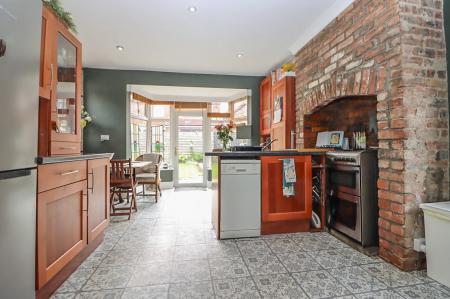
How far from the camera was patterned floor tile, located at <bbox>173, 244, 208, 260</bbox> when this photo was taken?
1.96 meters

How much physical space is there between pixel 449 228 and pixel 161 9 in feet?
10.9

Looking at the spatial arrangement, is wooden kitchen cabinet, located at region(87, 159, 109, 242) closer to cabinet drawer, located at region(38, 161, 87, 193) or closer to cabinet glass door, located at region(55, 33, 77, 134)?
cabinet drawer, located at region(38, 161, 87, 193)

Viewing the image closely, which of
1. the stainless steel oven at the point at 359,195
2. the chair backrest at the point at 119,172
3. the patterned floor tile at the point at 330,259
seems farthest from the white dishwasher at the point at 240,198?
the chair backrest at the point at 119,172

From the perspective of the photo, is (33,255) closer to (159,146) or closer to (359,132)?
(359,132)

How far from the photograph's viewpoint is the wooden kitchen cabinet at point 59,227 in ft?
4.37

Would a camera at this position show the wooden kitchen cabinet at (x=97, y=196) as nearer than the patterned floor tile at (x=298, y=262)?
No

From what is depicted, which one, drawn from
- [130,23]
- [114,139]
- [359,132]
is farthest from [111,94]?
[359,132]

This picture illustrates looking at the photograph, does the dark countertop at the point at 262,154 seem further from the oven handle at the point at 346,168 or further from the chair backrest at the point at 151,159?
the chair backrest at the point at 151,159

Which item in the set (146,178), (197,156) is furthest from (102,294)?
(197,156)

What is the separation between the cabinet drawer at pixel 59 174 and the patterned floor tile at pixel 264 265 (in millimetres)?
1528

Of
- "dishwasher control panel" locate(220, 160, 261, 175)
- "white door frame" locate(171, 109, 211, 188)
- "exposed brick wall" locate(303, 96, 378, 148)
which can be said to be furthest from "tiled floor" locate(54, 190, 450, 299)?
"white door frame" locate(171, 109, 211, 188)

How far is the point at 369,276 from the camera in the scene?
1646 mm

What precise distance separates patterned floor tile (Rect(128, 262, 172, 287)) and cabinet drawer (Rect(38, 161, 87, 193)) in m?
0.85

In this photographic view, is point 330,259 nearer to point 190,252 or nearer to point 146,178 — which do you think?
point 190,252
